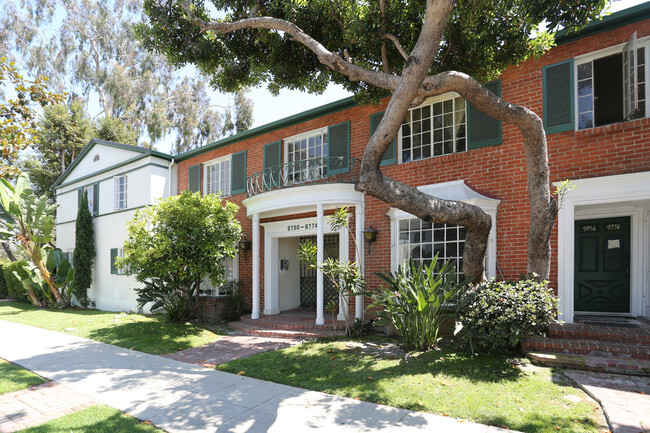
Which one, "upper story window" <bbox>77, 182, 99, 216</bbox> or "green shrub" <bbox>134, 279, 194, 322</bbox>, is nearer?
"green shrub" <bbox>134, 279, 194, 322</bbox>

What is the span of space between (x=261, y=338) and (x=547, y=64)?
28.6ft

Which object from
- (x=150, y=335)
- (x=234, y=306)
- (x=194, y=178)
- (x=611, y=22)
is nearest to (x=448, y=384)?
(x=611, y=22)

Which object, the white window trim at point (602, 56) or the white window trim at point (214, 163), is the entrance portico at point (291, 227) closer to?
the white window trim at point (214, 163)

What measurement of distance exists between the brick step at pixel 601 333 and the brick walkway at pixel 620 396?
1078 millimetres

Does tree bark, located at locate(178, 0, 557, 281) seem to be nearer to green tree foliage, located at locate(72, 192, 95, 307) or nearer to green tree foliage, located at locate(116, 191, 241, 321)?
green tree foliage, located at locate(116, 191, 241, 321)

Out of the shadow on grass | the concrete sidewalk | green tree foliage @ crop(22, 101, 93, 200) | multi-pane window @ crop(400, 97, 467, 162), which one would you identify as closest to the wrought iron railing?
multi-pane window @ crop(400, 97, 467, 162)

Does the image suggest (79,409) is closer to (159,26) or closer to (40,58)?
(159,26)

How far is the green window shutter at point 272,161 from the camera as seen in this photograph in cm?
1237

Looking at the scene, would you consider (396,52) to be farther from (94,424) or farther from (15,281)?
(15,281)

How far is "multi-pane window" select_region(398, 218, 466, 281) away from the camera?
8.58 meters

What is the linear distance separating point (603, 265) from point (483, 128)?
3.89m

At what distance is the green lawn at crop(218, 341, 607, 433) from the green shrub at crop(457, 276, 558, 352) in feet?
1.20

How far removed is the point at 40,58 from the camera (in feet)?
87.1

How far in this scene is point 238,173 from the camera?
13719mm
